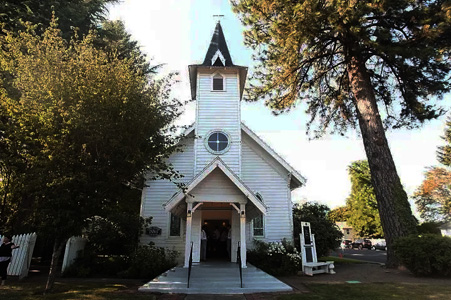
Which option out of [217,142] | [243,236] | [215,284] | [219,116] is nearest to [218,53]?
[219,116]

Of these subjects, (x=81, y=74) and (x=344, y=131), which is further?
(x=344, y=131)

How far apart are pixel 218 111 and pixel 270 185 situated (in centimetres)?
481

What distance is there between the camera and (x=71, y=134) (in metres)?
7.80

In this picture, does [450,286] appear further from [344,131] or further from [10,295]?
[10,295]

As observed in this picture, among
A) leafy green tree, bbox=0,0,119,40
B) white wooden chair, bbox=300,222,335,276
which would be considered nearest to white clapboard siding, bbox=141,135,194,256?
white wooden chair, bbox=300,222,335,276

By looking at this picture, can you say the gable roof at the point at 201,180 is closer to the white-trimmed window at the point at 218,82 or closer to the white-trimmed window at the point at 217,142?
the white-trimmed window at the point at 217,142

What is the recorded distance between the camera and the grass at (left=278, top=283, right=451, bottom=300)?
738cm

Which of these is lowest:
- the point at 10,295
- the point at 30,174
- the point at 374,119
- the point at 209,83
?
the point at 10,295

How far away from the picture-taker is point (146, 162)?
9.02m

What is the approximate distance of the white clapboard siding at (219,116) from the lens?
48.6 feet

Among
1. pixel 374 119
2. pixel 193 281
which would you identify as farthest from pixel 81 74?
pixel 374 119

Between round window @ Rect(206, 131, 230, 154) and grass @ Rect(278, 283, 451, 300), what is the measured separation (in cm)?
766

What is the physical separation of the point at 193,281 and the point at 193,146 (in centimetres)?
823

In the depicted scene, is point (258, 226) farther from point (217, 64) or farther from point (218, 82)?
point (217, 64)
